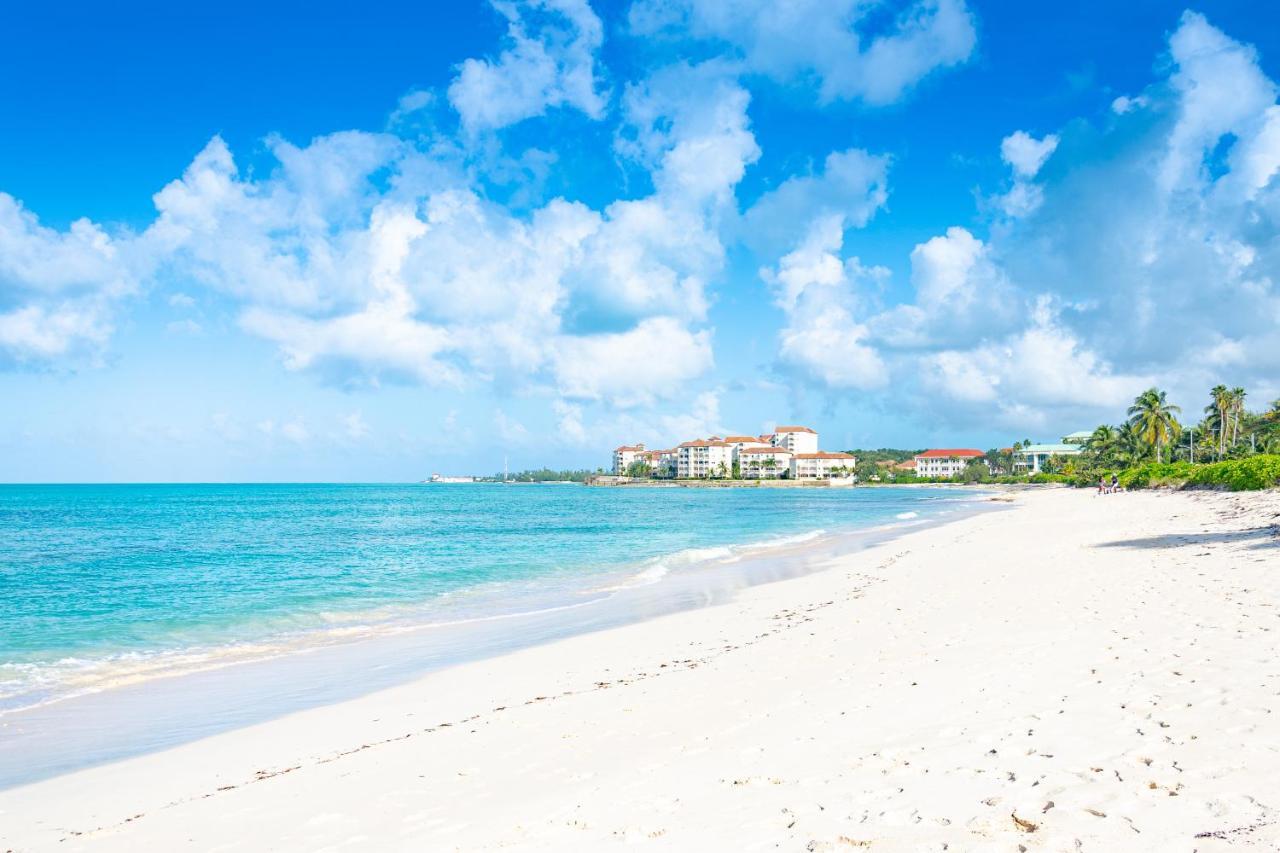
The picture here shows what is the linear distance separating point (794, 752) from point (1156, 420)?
106756 mm

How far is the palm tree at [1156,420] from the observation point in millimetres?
93000

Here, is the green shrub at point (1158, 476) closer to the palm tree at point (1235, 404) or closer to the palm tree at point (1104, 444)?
the palm tree at point (1235, 404)

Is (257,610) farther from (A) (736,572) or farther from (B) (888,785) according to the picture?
(B) (888,785)

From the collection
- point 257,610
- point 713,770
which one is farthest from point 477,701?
point 257,610

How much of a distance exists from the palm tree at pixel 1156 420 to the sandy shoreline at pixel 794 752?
9623 centimetres

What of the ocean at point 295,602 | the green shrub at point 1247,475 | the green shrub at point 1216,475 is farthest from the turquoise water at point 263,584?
the green shrub at point 1216,475

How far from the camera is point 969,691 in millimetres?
7996

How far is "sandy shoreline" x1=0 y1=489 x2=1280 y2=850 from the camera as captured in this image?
5035mm

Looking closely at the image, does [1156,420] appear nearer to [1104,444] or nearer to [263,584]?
[1104,444]

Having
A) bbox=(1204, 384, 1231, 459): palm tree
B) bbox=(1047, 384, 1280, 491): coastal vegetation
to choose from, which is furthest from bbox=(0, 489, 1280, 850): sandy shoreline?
bbox=(1204, 384, 1231, 459): palm tree

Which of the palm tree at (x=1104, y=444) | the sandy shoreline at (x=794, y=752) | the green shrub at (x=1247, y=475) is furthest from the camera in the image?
the palm tree at (x=1104, y=444)

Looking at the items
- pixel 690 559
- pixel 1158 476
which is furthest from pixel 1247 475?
pixel 690 559

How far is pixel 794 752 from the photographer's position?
6773 millimetres

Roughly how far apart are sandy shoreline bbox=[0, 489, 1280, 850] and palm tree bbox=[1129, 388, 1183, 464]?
316 feet
